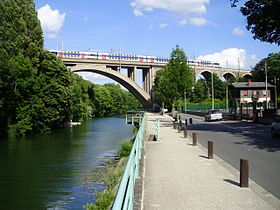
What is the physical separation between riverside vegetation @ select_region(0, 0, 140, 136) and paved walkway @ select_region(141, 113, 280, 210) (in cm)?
2732

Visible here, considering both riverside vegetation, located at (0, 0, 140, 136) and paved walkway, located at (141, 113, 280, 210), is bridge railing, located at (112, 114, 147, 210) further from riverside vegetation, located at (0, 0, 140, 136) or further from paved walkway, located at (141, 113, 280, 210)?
riverside vegetation, located at (0, 0, 140, 136)

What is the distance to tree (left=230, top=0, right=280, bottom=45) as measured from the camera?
20.2 metres

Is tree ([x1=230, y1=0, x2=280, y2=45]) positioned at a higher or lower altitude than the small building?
higher

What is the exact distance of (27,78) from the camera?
1415 inches

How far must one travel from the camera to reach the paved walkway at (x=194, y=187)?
5953 mm

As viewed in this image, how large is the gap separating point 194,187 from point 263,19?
57.7ft

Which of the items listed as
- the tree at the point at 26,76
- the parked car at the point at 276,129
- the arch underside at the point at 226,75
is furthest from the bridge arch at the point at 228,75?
the parked car at the point at 276,129

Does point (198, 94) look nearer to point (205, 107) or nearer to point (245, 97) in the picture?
point (205, 107)

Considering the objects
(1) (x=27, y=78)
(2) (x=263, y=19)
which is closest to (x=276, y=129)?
(2) (x=263, y=19)

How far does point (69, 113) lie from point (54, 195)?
34.0 metres

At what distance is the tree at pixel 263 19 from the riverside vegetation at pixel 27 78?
23392 mm

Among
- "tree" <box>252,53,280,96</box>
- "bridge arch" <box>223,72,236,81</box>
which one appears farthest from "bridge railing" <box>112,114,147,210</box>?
"bridge arch" <box>223,72,236,81</box>

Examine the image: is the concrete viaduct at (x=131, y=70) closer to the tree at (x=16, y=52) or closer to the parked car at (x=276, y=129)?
the tree at (x=16, y=52)

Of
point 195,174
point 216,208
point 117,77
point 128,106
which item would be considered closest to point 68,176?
point 195,174
